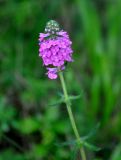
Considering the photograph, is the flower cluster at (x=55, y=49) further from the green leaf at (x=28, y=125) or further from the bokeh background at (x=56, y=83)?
the green leaf at (x=28, y=125)

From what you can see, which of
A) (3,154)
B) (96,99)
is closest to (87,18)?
(96,99)

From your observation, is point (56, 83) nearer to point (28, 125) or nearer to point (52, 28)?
point (28, 125)

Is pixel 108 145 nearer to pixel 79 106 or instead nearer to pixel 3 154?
pixel 79 106

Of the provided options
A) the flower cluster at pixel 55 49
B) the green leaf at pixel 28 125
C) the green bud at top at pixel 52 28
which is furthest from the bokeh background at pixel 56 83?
the green bud at top at pixel 52 28

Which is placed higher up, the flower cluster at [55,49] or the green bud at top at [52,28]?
the green bud at top at [52,28]

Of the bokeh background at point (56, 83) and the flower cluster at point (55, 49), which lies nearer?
the flower cluster at point (55, 49)

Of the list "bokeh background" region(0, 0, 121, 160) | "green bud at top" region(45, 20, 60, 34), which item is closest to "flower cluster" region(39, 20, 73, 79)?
"green bud at top" region(45, 20, 60, 34)

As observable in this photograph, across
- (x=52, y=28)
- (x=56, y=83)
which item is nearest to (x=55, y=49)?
(x=52, y=28)

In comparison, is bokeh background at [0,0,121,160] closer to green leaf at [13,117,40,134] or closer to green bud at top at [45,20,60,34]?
green leaf at [13,117,40,134]
